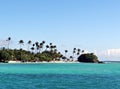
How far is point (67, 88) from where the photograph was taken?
175 feet

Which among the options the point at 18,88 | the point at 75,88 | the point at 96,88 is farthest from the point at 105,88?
the point at 18,88

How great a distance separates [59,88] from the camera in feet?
175

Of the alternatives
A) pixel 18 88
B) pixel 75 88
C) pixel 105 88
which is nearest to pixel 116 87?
pixel 105 88

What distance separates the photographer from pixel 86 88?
176ft

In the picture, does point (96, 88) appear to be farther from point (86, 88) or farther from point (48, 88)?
point (48, 88)

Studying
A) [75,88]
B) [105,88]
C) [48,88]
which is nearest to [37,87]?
[48,88]

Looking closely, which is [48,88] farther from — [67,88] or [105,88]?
[105,88]

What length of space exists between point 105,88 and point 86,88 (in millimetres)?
3189

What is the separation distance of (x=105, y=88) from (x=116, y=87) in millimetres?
2372

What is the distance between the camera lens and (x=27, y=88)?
173 ft

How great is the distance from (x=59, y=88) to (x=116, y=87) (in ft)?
Result: 31.4

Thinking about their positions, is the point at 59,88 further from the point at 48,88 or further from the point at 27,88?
the point at 27,88

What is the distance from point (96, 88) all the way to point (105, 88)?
156 centimetres

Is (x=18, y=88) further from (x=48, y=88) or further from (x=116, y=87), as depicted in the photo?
(x=116, y=87)
